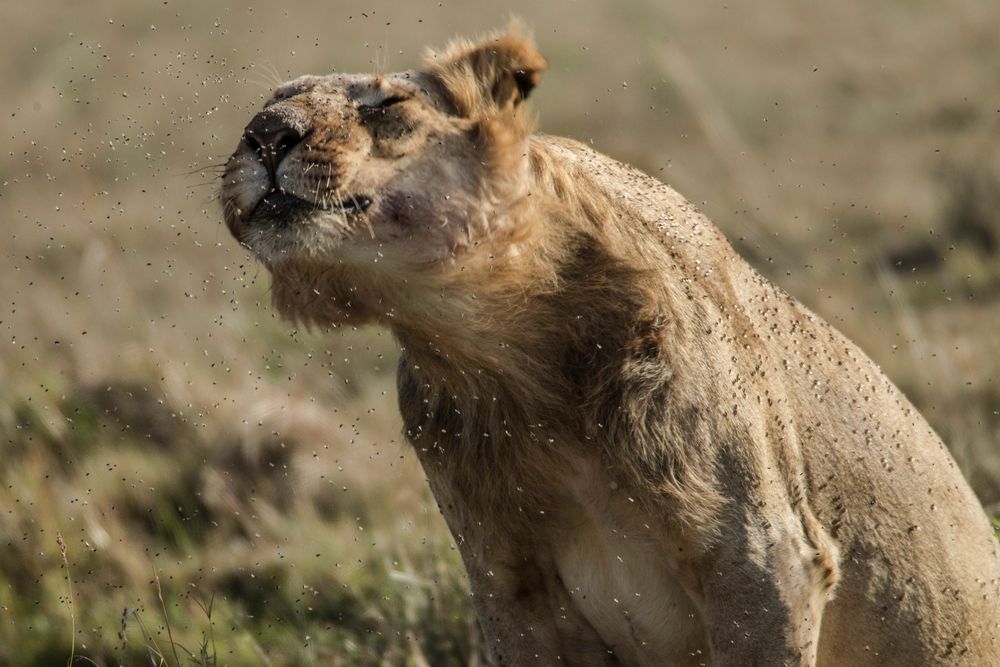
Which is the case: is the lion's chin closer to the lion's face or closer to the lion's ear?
the lion's face

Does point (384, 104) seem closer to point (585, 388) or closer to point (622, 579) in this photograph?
point (585, 388)

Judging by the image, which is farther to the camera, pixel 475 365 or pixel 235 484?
pixel 235 484

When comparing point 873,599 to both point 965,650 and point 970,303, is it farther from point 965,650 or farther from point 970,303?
point 970,303

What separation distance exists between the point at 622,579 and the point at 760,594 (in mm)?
348

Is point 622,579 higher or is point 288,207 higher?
point 288,207

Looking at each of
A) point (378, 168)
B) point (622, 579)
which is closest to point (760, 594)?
point (622, 579)

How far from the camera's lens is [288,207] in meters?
3.16

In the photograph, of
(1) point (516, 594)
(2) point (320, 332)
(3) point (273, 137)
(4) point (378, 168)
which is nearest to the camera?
(3) point (273, 137)

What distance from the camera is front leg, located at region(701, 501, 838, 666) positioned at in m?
3.64

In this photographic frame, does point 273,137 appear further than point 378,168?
No

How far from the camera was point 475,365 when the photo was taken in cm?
372

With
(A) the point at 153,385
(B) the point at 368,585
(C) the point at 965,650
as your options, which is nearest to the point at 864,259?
(A) the point at 153,385

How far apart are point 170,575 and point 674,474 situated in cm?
380

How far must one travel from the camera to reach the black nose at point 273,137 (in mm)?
3141
